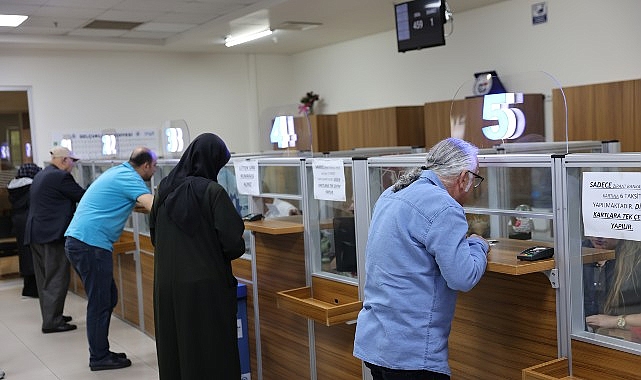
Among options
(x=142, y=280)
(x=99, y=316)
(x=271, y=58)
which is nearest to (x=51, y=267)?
(x=142, y=280)

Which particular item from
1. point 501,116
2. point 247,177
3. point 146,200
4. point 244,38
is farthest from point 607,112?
point 244,38

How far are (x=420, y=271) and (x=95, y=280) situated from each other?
2.92 m

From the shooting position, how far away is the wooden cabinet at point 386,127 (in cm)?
700

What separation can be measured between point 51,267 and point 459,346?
394 cm

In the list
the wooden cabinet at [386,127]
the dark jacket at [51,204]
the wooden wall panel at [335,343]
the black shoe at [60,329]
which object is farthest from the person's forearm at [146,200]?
the wooden cabinet at [386,127]

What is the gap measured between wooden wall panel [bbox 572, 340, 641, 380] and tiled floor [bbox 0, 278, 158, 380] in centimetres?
294

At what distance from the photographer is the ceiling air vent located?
23.8ft

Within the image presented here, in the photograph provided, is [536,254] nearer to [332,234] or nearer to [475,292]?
[475,292]

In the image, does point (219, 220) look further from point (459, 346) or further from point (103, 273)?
point (103, 273)

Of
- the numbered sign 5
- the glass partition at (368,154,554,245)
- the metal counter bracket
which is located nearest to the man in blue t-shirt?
the glass partition at (368,154,554,245)

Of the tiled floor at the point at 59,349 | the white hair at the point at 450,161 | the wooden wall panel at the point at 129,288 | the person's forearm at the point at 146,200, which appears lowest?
the tiled floor at the point at 59,349

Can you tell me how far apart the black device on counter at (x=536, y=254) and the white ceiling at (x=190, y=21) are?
179 inches

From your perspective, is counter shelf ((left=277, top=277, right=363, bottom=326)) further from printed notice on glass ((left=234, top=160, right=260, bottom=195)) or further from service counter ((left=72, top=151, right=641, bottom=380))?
printed notice on glass ((left=234, top=160, right=260, bottom=195))

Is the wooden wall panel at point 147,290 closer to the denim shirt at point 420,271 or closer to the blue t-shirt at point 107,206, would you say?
the blue t-shirt at point 107,206
